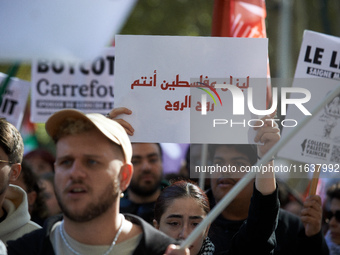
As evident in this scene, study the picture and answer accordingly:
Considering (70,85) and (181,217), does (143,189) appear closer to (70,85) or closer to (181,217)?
(181,217)

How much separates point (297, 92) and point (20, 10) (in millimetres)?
2447

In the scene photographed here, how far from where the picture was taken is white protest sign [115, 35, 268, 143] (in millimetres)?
4418

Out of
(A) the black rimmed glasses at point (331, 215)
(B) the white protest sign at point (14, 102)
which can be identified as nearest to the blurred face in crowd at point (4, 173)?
(A) the black rimmed glasses at point (331, 215)

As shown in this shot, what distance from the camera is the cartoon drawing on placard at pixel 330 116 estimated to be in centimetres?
471

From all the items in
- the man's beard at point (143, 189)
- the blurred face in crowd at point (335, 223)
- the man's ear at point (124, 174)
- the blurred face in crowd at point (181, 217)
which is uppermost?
the man's ear at point (124, 174)

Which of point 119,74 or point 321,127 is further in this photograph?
point 321,127

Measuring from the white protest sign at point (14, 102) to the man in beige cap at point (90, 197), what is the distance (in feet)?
11.2

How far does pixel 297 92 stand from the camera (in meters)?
4.61

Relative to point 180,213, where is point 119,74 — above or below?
above

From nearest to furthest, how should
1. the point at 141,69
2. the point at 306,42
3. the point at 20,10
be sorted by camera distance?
the point at 20,10 → the point at 141,69 → the point at 306,42

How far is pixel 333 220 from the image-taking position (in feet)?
17.6

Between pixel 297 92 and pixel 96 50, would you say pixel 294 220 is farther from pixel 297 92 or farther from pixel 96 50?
pixel 96 50

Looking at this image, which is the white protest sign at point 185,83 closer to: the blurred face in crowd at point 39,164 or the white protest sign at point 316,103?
the white protest sign at point 316,103

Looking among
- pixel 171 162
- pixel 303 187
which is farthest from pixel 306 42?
pixel 303 187
